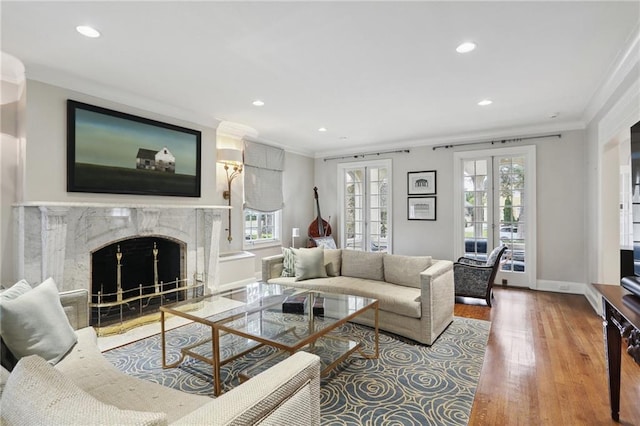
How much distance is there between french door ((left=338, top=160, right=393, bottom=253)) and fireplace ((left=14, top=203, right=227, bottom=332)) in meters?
3.06

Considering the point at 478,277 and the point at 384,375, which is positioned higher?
the point at 478,277

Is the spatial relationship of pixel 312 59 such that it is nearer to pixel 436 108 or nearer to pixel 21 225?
pixel 436 108

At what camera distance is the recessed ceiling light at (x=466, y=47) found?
248cm

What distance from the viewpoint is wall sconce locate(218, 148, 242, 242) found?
15.7 feet

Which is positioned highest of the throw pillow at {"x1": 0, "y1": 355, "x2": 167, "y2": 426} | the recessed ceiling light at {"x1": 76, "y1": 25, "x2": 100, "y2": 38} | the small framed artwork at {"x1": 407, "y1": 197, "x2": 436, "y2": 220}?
the recessed ceiling light at {"x1": 76, "y1": 25, "x2": 100, "y2": 38}

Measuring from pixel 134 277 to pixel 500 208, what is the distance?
547 centimetres

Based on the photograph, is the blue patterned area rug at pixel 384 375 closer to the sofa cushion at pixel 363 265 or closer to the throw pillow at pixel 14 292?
the sofa cushion at pixel 363 265

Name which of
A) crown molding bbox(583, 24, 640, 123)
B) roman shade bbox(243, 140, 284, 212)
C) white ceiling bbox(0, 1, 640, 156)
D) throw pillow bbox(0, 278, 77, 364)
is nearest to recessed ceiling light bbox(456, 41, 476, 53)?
white ceiling bbox(0, 1, 640, 156)

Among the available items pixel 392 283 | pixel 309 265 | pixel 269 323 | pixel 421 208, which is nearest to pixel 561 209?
pixel 421 208

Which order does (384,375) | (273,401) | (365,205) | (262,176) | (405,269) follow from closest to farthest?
(273,401) → (384,375) → (405,269) → (262,176) → (365,205)

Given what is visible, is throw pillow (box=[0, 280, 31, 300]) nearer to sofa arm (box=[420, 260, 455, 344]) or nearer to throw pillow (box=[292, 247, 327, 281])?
throw pillow (box=[292, 247, 327, 281])

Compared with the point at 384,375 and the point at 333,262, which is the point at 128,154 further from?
the point at 384,375

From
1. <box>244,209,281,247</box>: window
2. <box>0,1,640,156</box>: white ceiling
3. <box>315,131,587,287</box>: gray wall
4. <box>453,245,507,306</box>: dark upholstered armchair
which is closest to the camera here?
<box>0,1,640,156</box>: white ceiling

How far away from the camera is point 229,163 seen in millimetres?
5086
